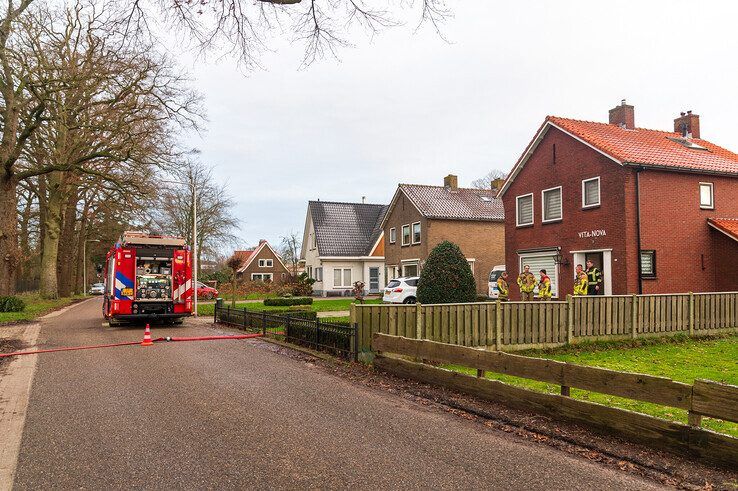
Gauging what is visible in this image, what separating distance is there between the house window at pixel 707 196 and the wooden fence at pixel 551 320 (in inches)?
258

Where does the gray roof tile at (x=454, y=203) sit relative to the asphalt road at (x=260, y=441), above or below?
above

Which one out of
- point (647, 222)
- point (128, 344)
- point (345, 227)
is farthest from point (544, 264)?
point (345, 227)

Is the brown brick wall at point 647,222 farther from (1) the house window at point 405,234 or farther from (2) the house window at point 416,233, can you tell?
(1) the house window at point 405,234

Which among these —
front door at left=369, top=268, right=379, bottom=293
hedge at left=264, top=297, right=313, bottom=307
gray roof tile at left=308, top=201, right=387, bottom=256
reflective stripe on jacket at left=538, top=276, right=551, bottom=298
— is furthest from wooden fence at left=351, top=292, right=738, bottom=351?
gray roof tile at left=308, top=201, right=387, bottom=256

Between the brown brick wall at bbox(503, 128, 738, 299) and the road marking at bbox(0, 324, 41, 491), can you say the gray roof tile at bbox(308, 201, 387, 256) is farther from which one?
the road marking at bbox(0, 324, 41, 491)

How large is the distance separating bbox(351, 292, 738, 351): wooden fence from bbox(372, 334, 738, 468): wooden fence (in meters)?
1.43

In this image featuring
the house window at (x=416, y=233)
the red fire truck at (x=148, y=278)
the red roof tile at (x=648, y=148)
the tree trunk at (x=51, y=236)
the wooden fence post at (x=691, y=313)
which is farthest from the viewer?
the house window at (x=416, y=233)

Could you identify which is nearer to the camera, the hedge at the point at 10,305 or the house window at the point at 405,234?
the hedge at the point at 10,305

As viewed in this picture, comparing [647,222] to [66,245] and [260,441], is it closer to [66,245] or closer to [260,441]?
[260,441]

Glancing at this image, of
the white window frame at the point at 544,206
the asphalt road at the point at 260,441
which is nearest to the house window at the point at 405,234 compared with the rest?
the white window frame at the point at 544,206

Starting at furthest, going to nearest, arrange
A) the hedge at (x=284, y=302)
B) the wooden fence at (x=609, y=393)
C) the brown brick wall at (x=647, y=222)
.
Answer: the hedge at (x=284, y=302), the brown brick wall at (x=647, y=222), the wooden fence at (x=609, y=393)

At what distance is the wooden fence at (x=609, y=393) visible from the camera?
15.5 feet

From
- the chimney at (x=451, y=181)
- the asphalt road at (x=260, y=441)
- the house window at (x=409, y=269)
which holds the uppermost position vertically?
the chimney at (x=451, y=181)

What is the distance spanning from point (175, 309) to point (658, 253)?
16.9m
